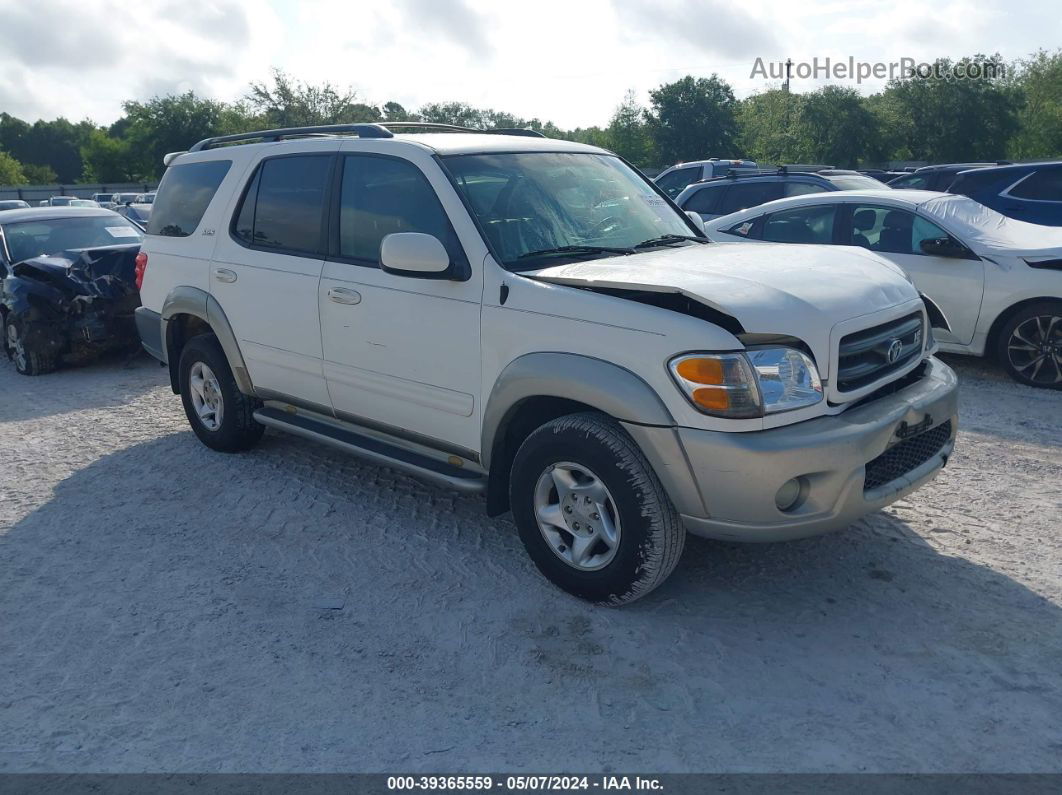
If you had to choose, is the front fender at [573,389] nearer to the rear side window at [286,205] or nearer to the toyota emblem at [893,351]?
the toyota emblem at [893,351]

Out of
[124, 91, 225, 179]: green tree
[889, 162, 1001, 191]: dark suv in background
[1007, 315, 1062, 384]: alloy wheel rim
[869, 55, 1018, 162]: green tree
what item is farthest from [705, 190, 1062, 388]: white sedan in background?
[124, 91, 225, 179]: green tree

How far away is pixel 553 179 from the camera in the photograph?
466cm

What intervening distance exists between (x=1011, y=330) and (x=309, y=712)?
6240 millimetres

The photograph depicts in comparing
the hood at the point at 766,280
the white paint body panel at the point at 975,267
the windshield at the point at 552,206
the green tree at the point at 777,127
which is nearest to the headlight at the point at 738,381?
the hood at the point at 766,280

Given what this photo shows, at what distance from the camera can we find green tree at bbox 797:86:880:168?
150ft

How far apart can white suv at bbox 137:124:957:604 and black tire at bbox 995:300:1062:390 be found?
325 cm

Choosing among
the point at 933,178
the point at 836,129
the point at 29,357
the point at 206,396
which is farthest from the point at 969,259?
the point at 836,129

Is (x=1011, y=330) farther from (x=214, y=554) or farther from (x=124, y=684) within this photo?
(x=124, y=684)

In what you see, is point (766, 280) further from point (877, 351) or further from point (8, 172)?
point (8, 172)

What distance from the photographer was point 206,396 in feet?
20.1

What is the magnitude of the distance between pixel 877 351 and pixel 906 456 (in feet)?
1.55

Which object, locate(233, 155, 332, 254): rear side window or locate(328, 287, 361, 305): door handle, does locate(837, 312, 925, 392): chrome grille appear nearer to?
locate(328, 287, 361, 305): door handle

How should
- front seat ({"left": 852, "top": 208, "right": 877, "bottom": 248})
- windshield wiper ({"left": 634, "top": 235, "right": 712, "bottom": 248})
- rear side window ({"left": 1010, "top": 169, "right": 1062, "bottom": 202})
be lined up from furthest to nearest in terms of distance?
rear side window ({"left": 1010, "top": 169, "right": 1062, "bottom": 202}), front seat ({"left": 852, "top": 208, "right": 877, "bottom": 248}), windshield wiper ({"left": 634, "top": 235, "right": 712, "bottom": 248})
